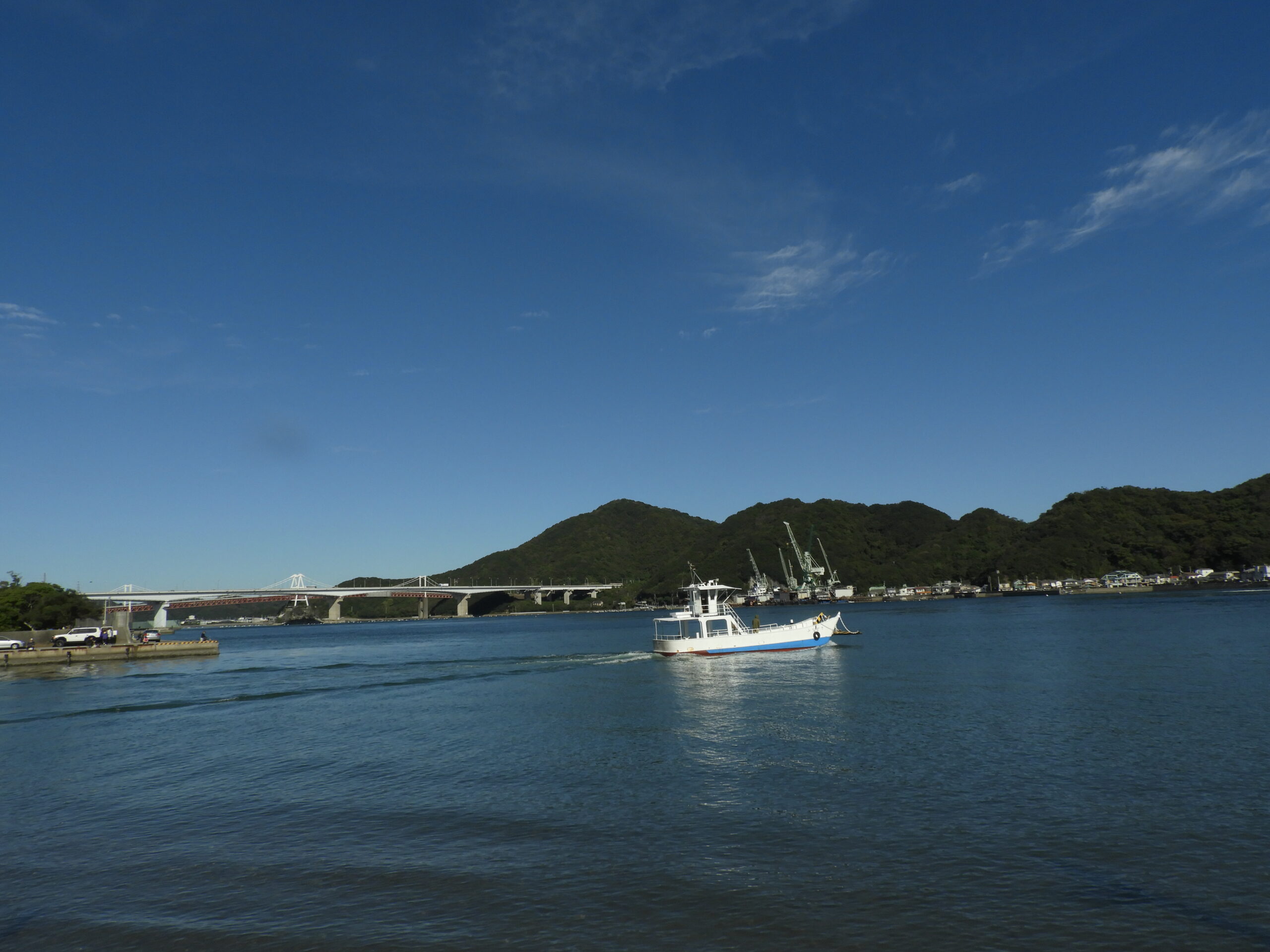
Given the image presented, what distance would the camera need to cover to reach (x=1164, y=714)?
96.5 ft

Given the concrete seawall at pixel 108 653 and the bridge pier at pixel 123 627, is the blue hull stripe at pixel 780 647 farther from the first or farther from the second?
the bridge pier at pixel 123 627

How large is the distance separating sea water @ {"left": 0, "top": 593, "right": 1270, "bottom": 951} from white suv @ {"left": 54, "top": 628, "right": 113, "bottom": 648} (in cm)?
4984

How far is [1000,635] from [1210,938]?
247 feet

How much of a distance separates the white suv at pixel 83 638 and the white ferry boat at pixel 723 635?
212 ft

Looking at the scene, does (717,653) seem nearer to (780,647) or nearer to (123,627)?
(780,647)

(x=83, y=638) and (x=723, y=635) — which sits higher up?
(x=83, y=638)

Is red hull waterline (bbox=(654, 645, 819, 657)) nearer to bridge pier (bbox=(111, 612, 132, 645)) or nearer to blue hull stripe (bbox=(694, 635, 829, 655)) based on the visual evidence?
blue hull stripe (bbox=(694, 635, 829, 655))

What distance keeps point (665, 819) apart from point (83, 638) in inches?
3617

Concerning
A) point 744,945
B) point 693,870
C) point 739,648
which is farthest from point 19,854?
point 739,648

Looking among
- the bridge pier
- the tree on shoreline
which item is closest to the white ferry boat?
the bridge pier

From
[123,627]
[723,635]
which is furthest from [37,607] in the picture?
[723,635]

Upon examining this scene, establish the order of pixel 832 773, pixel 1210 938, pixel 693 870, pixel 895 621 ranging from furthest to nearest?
pixel 895 621 < pixel 832 773 < pixel 693 870 < pixel 1210 938

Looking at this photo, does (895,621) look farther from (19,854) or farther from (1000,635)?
(19,854)

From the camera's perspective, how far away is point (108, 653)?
83.6 m
